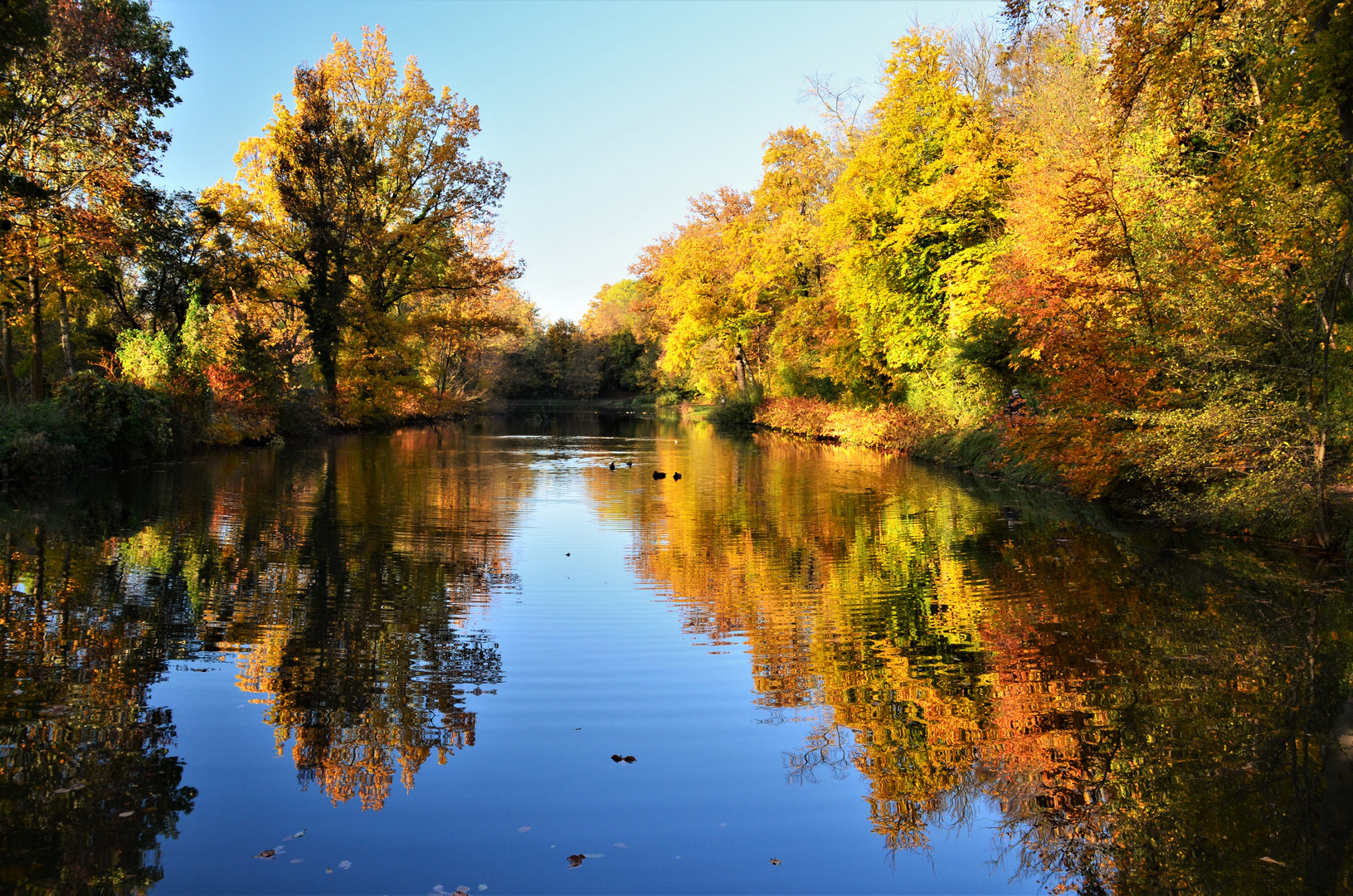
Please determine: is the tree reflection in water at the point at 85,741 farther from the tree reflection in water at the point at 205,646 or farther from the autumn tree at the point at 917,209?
the autumn tree at the point at 917,209

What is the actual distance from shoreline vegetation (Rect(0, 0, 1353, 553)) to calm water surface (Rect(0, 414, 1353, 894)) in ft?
8.78

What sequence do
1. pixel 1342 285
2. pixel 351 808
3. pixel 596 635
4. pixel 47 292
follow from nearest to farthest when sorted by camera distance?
pixel 351 808 < pixel 596 635 < pixel 1342 285 < pixel 47 292

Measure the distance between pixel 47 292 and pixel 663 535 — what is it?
24.0 meters

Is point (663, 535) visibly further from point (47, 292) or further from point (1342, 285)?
point (47, 292)

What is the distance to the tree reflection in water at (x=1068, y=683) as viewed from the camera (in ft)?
14.5

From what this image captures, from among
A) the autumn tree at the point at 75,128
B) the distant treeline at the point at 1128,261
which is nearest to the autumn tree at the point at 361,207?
the autumn tree at the point at 75,128

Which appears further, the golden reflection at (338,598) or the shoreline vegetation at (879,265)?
the shoreline vegetation at (879,265)

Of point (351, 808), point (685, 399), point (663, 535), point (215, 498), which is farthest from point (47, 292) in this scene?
point (685, 399)

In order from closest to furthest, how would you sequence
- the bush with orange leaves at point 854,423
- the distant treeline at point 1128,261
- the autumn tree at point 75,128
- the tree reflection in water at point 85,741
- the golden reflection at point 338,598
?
1. the tree reflection in water at point 85,741
2. the golden reflection at point 338,598
3. the distant treeline at point 1128,261
4. the autumn tree at point 75,128
5. the bush with orange leaves at point 854,423

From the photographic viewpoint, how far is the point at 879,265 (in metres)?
27.7

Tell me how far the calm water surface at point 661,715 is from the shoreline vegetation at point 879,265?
2.68 meters

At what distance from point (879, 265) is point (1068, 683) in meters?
22.7

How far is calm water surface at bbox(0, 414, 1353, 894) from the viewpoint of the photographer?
162 inches

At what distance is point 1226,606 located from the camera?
9.07 m
